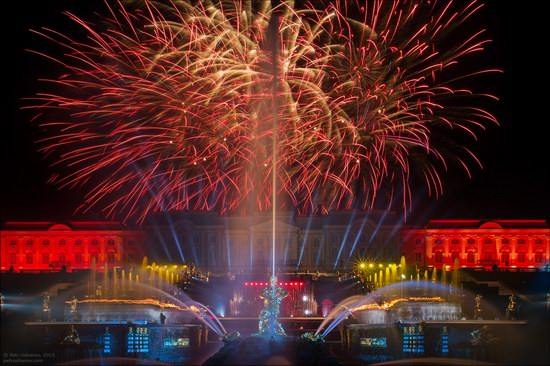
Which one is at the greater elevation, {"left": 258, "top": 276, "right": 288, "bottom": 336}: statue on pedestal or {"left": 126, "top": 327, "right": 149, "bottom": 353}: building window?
{"left": 258, "top": 276, "right": 288, "bottom": 336}: statue on pedestal

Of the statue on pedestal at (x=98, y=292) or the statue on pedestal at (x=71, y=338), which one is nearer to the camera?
the statue on pedestal at (x=71, y=338)

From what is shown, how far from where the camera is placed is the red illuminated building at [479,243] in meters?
92.2

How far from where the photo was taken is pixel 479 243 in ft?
307

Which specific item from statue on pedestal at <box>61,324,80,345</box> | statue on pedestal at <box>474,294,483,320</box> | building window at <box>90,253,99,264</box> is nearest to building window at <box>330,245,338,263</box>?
building window at <box>90,253,99,264</box>

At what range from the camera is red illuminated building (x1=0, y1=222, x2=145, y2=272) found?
9125 cm

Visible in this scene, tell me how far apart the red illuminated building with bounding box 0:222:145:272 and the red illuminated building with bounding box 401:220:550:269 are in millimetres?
28285

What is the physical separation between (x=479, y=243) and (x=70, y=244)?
4177 cm

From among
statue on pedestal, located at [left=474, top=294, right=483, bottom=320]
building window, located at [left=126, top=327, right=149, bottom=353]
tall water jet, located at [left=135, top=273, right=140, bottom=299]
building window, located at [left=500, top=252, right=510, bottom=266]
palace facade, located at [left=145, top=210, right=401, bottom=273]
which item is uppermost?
palace facade, located at [left=145, top=210, right=401, bottom=273]

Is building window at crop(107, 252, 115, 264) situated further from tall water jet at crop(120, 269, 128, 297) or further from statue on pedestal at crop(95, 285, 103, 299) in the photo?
statue on pedestal at crop(95, 285, 103, 299)

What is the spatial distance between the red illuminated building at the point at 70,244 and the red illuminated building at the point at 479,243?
28285mm

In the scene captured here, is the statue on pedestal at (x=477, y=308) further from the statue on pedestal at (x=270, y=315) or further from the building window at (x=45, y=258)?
the building window at (x=45, y=258)

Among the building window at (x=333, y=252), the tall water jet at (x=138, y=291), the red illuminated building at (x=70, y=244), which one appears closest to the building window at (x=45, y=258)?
the red illuminated building at (x=70, y=244)

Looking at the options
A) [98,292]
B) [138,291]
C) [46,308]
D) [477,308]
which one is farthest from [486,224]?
[46,308]

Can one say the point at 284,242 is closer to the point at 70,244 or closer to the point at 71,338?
the point at 70,244
